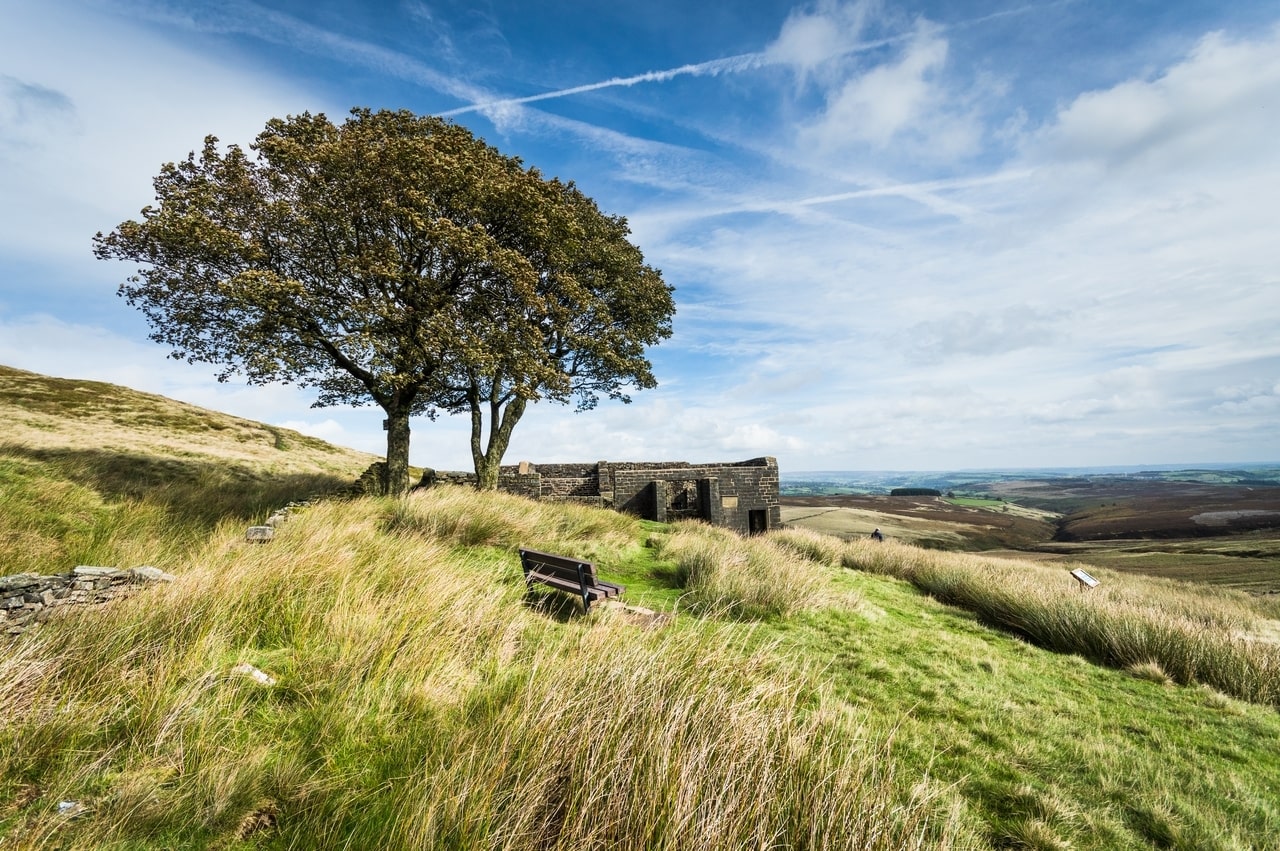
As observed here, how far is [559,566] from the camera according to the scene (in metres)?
6.57

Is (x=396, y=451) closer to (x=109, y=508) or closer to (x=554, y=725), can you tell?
(x=109, y=508)

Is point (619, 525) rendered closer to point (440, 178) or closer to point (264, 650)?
point (264, 650)

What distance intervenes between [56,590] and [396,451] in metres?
10.4

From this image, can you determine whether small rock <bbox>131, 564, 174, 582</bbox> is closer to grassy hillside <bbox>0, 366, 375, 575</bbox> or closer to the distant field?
grassy hillside <bbox>0, 366, 375, 575</bbox>

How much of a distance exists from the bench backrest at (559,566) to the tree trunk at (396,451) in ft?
29.4

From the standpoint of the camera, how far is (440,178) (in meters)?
13.1

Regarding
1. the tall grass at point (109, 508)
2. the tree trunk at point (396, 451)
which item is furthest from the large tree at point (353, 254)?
the tall grass at point (109, 508)

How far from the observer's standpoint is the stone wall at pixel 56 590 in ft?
13.7

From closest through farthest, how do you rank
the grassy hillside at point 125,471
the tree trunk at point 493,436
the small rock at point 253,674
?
1. the small rock at point 253,674
2. the grassy hillside at point 125,471
3. the tree trunk at point 493,436

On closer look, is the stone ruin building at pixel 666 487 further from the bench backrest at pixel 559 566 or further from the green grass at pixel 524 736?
the green grass at pixel 524 736

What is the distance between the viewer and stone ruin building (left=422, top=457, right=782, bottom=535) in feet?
63.5

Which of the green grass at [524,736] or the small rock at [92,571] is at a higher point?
the small rock at [92,571]

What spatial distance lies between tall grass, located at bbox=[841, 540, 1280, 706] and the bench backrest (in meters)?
7.36

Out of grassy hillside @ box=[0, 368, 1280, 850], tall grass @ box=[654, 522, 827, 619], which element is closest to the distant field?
tall grass @ box=[654, 522, 827, 619]
